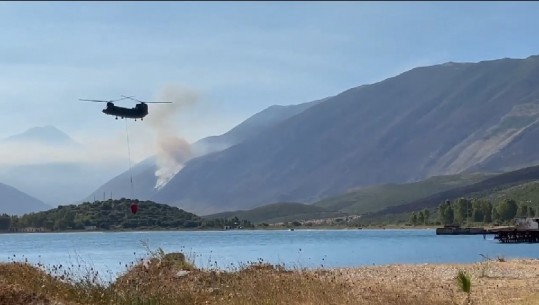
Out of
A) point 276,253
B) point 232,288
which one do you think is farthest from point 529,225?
point 232,288

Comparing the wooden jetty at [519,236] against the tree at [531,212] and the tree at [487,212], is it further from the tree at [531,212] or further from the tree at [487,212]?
the tree at [487,212]

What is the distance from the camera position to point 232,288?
24.4 meters

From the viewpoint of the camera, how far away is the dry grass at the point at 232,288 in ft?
66.4

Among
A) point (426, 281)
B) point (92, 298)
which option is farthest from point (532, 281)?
point (92, 298)

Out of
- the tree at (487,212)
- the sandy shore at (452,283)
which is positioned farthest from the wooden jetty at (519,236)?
the sandy shore at (452,283)

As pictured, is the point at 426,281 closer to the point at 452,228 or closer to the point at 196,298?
the point at 196,298

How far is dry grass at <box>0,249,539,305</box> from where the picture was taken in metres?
20.2

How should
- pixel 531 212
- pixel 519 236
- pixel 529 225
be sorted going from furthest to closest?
pixel 531 212, pixel 529 225, pixel 519 236

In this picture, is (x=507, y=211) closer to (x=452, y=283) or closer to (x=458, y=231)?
(x=458, y=231)

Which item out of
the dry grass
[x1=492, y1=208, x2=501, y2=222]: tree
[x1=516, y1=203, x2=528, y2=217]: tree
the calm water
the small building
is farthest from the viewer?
[x1=492, y1=208, x2=501, y2=222]: tree

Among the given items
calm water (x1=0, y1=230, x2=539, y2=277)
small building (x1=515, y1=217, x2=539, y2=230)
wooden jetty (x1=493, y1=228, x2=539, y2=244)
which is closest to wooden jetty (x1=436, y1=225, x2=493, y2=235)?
small building (x1=515, y1=217, x2=539, y2=230)

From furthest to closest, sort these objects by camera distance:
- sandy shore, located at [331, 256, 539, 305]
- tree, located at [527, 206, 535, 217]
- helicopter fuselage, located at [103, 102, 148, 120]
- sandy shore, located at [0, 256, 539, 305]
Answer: tree, located at [527, 206, 535, 217], helicopter fuselage, located at [103, 102, 148, 120], sandy shore, located at [331, 256, 539, 305], sandy shore, located at [0, 256, 539, 305]

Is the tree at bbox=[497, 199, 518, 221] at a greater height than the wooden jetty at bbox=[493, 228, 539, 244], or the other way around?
the tree at bbox=[497, 199, 518, 221]

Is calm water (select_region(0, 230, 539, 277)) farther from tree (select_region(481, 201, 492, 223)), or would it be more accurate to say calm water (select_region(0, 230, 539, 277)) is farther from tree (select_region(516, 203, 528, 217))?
tree (select_region(481, 201, 492, 223))
